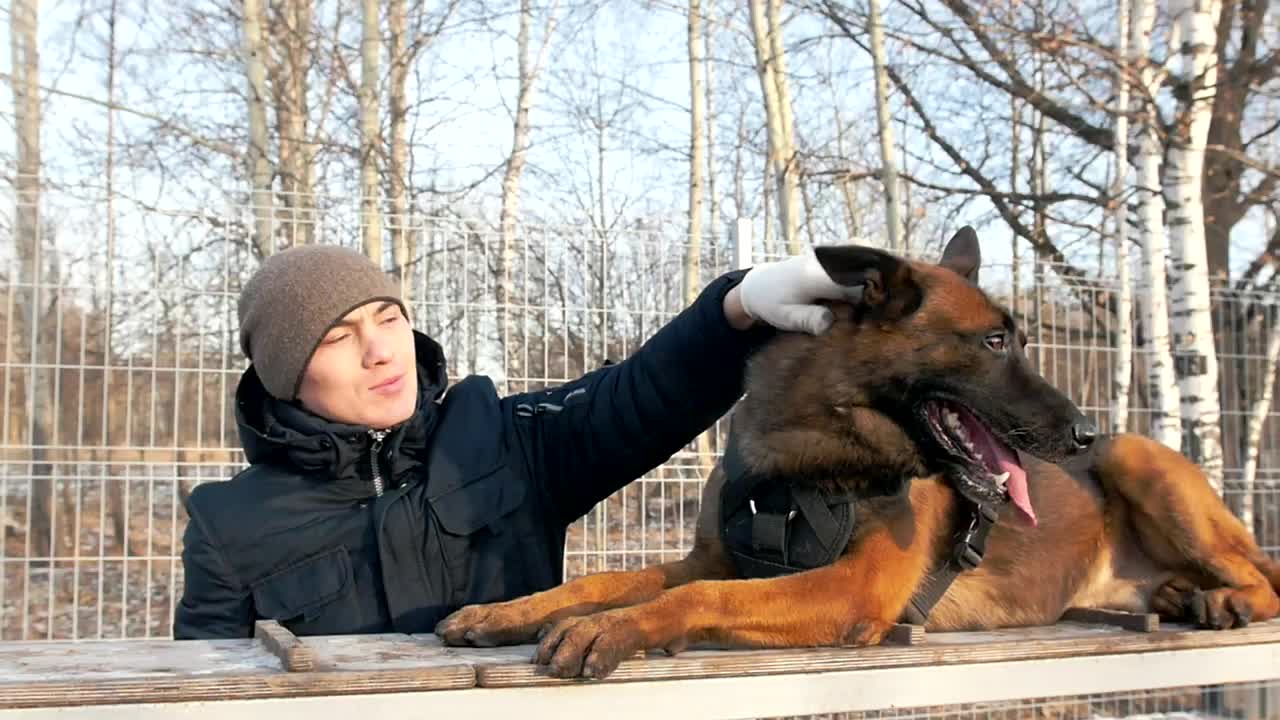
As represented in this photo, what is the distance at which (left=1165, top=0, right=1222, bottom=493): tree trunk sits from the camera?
7895 mm

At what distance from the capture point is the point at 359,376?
2.82m

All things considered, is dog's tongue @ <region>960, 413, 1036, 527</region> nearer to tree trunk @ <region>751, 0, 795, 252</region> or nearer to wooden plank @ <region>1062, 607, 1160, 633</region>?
wooden plank @ <region>1062, 607, 1160, 633</region>

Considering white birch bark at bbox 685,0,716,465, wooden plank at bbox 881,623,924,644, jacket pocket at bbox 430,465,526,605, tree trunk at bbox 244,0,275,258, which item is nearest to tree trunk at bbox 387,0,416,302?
tree trunk at bbox 244,0,275,258

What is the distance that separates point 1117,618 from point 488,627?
5.12ft

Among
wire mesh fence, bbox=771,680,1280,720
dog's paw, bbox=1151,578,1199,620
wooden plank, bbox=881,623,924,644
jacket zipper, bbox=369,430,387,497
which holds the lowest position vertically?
wire mesh fence, bbox=771,680,1280,720

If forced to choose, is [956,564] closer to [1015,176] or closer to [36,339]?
[36,339]

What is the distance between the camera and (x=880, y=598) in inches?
95.6

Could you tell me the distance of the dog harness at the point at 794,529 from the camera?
250 cm

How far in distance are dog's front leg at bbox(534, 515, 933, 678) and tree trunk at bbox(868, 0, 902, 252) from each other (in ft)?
35.1

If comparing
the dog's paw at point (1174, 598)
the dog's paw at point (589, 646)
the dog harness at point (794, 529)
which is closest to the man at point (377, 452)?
the dog harness at point (794, 529)

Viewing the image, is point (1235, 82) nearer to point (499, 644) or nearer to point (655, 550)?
point (655, 550)

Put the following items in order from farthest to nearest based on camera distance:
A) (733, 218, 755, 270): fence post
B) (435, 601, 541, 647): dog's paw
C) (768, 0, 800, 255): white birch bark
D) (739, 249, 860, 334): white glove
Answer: (768, 0, 800, 255): white birch bark, (733, 218, 755, 270): fence post, (739, 249, 860, 334): white glove, (435, 601, 541, 647): dog's paw

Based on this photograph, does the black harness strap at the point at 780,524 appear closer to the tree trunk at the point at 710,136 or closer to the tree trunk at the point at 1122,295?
the tree trunk at the point at 1122,295

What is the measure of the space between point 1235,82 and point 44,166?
11.3 metres
